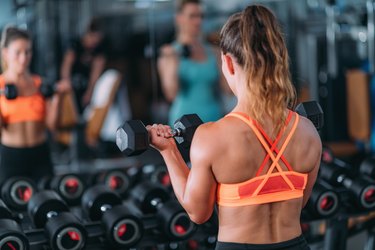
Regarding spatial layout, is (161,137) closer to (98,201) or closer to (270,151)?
(270,151)

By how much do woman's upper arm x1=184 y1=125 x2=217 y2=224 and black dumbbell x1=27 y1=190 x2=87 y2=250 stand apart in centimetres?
61

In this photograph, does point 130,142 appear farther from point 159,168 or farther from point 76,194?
point 159,168

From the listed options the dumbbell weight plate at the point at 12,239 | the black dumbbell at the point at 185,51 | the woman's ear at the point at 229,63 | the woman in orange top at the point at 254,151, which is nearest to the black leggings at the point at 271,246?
the woman in orange top at the point at 254,151

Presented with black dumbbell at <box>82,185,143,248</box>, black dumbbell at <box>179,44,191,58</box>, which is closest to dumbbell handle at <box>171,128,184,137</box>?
black dumbbell at <box>82,185,143,248</box>

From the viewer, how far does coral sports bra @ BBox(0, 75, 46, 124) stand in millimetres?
2541

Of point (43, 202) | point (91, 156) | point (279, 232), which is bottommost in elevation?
point (91, 156)

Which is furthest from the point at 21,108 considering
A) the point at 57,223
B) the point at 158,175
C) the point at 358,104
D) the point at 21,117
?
the point at 358,104

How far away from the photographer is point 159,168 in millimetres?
2674

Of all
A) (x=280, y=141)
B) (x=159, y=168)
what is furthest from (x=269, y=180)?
(x=159, y=168)

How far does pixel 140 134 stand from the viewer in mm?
1384

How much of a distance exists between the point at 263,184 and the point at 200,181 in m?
0.12

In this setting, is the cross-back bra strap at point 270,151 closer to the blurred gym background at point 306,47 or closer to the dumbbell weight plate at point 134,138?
the dumbbell weight plate at point 134,138

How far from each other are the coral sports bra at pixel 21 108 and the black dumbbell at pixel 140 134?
47.1 inches

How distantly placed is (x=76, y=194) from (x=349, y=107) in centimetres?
222
